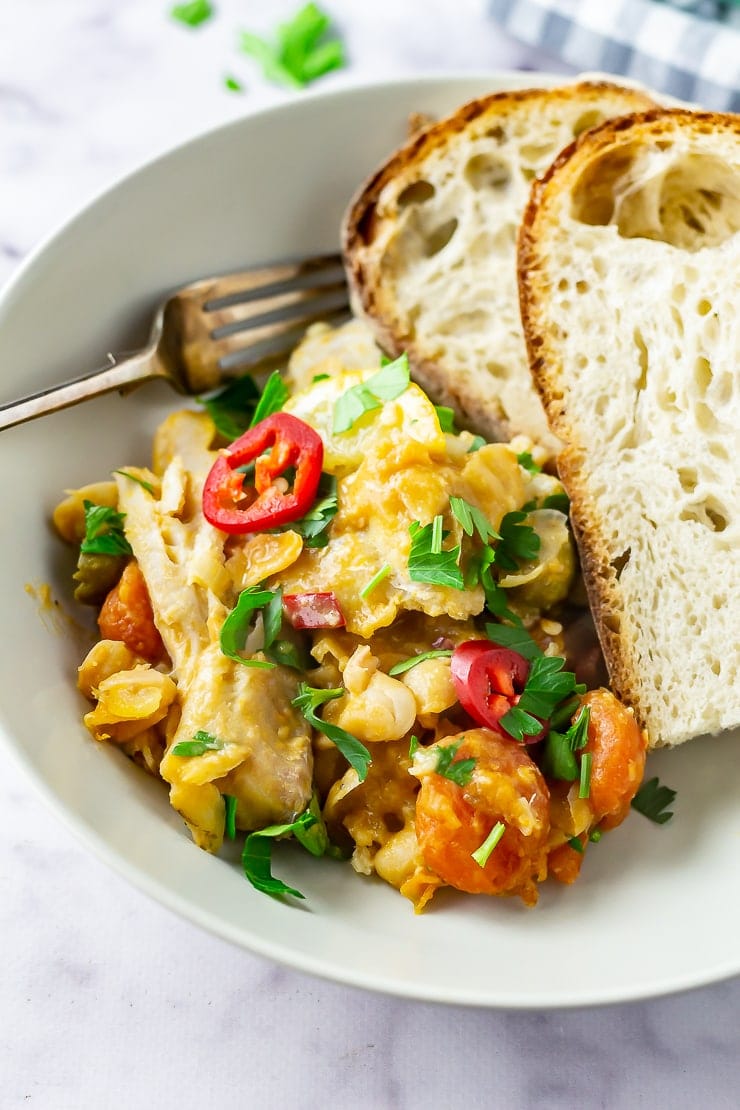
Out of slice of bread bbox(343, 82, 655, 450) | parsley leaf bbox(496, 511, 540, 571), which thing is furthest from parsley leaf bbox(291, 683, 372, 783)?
slice of bread bbox(343, 82, 655, 450)

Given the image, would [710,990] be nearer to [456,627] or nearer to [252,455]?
[456,627]

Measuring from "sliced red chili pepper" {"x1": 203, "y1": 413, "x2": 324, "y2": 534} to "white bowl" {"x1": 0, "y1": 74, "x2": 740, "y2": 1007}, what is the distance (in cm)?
54

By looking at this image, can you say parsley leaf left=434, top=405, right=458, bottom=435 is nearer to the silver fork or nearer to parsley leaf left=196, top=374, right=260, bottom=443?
parsley leaf left=196, top=374, right=260, bottom=443

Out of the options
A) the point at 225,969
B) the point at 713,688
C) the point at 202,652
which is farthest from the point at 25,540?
the point at 713,688

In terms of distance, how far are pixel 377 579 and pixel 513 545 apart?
1.52ft

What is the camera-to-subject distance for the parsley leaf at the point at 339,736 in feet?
9.29

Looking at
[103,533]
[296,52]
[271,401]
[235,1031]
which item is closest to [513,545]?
[271,401]

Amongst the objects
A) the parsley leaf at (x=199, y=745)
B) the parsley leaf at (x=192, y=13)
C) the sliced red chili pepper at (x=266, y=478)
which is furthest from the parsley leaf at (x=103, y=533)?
the parsley leaf at (x=192, y=13)

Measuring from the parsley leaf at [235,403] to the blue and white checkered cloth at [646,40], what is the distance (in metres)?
2.29

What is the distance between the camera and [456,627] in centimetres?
304

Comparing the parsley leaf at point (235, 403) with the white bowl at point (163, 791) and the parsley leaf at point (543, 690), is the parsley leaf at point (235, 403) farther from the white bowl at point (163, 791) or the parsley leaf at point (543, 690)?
the parsley leaf at point (543, 690)

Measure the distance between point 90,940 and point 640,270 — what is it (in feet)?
8.58

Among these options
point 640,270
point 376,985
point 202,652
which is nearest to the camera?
point 376,985

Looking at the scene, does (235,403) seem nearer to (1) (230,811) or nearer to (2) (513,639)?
(2) (513,639)
